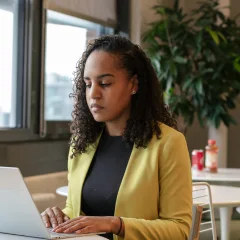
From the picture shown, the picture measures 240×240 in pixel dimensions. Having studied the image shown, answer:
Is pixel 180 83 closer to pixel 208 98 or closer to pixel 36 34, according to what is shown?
pixel 208 98

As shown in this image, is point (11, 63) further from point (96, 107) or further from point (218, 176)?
point (96, 107)

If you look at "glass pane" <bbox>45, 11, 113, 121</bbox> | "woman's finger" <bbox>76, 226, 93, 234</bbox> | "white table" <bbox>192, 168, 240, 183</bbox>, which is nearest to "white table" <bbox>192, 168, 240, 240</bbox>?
"white table" <bbox>192, 168, 240, 183</bbox>

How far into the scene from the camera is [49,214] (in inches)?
61.4

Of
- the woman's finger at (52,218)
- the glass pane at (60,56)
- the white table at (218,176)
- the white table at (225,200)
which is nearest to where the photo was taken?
the woman's finger at (52,218)

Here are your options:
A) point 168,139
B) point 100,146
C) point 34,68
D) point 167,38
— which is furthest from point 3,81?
point 168,139

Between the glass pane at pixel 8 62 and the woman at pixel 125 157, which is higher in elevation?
the glass pane at pixel 8 62

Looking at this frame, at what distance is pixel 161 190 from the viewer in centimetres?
157

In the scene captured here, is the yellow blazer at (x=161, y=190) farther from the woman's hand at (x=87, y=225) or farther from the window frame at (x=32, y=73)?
the window frame at (x=32, y=73)

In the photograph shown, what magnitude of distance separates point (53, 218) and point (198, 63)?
306 centimetres

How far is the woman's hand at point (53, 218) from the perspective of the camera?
4.98 ft

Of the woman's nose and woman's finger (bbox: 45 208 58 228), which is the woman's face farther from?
woman's finger (bbox: 45 208 58 228)

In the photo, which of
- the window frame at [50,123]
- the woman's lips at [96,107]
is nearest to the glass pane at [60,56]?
the window frame at [50,123]

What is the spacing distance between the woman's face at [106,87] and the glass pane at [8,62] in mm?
1957

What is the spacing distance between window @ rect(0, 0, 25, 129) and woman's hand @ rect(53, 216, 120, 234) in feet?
7.14
